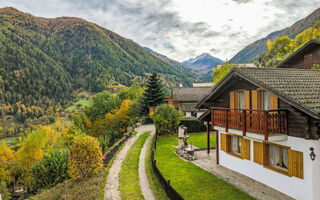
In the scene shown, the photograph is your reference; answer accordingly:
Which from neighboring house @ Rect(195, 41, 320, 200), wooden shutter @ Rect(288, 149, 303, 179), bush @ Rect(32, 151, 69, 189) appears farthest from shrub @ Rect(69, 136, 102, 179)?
wooden shutter @ Rect(288, 149, 303, 179)

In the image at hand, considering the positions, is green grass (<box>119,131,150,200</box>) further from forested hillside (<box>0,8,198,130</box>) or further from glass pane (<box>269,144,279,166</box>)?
forested hillside (<box>0,8,198,130</box>)

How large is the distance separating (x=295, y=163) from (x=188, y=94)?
114 feet

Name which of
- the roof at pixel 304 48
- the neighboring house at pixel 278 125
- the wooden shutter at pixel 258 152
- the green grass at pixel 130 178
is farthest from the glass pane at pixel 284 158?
the roof at pixel 304 48

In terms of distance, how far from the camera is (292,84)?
8.98 meters

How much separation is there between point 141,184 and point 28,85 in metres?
175

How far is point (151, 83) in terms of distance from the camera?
145 feet

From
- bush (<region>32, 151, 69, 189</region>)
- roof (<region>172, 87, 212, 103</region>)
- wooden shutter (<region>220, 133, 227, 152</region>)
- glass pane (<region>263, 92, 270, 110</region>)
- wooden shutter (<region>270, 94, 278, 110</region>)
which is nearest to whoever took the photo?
wooden shutter (<region>270, 94, 278, 110</region>)

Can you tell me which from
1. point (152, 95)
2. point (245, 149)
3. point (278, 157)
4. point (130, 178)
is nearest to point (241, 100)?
point (245, 149)

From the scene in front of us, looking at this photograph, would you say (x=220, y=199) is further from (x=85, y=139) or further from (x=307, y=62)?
(x=307, y=62)

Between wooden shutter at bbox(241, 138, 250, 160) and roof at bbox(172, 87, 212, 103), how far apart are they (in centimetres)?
2964

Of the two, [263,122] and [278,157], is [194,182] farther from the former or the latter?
[263,122]

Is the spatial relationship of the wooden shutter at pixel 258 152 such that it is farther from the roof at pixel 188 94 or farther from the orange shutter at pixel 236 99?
the roof at pixel 188 94

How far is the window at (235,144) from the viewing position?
12898 mm

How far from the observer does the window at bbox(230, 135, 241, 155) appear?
12.9 m
